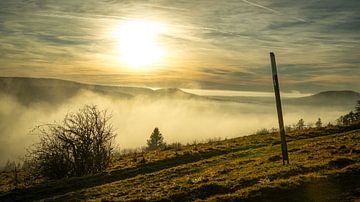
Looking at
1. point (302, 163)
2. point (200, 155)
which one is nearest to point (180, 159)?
point (200, 155)

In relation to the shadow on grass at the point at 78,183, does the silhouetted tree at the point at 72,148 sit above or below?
above

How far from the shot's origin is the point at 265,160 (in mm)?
23484

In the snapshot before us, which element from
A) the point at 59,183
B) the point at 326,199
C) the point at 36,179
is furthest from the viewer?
the point at 36,179

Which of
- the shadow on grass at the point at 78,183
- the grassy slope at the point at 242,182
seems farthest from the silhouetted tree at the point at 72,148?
the grassy slope at the point at 242,182

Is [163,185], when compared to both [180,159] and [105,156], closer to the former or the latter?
[180,159]

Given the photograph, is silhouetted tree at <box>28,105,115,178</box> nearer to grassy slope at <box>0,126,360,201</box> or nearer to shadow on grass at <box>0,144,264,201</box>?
shadow on grass at <box>0,144,264,201</box>

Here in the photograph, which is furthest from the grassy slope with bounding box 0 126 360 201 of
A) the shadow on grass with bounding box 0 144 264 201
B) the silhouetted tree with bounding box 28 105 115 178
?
the silhouetted tree with bounding box 28 105 115 178

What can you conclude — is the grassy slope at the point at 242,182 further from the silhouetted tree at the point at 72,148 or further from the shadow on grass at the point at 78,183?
the silhouetted tree at the point at 72,148

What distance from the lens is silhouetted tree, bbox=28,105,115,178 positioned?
113 feet

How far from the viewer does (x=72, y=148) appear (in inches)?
1372

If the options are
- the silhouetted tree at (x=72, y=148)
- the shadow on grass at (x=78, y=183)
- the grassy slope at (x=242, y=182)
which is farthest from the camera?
the silhouetted tree at (x=72, y=148)

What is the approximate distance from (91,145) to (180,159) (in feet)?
28.5

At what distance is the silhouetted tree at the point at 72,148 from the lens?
34312mm

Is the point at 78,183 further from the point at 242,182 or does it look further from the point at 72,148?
the point at 242,182
